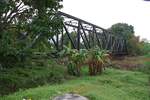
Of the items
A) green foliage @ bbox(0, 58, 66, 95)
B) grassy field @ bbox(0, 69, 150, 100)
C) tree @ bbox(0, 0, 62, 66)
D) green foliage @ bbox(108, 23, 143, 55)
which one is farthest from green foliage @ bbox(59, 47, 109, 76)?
green foliage @ bbox(108, 23, 143, 55)

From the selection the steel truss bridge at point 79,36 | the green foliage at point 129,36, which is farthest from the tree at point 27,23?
the green foliage at point 129,36

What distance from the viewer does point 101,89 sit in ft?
34.9

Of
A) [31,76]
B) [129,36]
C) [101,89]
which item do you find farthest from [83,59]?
[129,36]

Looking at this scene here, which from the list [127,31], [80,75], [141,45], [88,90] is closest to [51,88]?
[88,90]

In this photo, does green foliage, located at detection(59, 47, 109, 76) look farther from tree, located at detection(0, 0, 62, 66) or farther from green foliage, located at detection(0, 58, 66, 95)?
tree, located at detection(0, 0, 62, 66)

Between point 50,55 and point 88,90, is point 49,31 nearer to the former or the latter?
point 88,90

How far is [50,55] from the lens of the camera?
48.8 feet

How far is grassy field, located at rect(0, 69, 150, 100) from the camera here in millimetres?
9109

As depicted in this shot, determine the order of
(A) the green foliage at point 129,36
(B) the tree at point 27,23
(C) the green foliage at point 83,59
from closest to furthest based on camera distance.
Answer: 1. (B) the tree at point 27,23
2. (C) the green foliage at point 83,59
3. (A) the green foliage at point 129,36

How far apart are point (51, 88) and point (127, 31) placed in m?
36.5

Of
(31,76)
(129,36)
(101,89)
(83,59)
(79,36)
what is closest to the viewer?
(101,89)

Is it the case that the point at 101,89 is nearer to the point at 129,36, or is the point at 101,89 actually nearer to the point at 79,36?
the point at 79,36

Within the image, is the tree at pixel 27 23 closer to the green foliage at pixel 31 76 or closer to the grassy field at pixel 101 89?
the green foliage at pixel 31 76

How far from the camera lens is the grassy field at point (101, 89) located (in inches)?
359
